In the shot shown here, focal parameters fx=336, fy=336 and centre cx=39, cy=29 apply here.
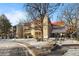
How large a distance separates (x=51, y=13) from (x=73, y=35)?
272 mm

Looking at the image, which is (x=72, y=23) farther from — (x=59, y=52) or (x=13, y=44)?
(x=13, y=44)

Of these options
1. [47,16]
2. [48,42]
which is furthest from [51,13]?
[48,42]

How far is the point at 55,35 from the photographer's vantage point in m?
2.94

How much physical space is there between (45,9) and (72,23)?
0.87ft

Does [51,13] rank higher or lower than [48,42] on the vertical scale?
higher

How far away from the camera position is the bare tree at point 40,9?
2928 millimetres

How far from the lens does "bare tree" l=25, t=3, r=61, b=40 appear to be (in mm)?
2928

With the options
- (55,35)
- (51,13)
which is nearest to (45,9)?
(51,13)

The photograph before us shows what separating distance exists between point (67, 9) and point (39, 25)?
0.93 feet

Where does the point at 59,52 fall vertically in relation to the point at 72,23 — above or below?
below

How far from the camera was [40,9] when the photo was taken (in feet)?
9.68

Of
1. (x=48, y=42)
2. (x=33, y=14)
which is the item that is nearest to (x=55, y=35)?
(x=48, y=42)

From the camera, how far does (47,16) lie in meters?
2.94

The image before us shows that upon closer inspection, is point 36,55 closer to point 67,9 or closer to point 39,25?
point 39,25
